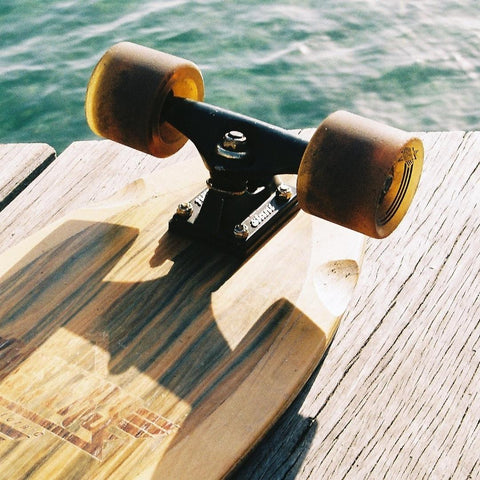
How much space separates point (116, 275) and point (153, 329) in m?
0.22

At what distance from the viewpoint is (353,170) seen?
5.60 feet

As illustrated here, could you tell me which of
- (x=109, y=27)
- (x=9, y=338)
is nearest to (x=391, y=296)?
(x=9, y=338)

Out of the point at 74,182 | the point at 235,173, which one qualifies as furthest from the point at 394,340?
Answer: the point at 74,182

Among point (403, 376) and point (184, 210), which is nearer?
point (403, 376)

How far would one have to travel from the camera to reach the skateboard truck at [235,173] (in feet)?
6.58

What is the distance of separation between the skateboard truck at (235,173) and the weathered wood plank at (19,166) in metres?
0.83

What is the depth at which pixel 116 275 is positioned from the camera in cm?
202

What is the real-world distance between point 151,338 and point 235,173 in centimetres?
49

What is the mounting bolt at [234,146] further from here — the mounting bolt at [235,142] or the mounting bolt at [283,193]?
the mounting bolt at [283,193]

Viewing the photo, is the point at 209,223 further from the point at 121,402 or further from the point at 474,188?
the point at 474,188

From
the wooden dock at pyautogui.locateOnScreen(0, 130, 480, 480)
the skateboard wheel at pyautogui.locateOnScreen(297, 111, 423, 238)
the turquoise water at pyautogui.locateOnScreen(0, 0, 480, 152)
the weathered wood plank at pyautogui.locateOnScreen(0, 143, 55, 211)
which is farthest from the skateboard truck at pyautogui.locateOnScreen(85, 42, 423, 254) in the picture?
the turquoise water at pyautogui.locateOnScreen(0, 0, 480, 152)

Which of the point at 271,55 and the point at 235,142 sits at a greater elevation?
the point at 235,142

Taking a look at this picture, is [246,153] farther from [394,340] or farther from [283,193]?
A: [394,340]

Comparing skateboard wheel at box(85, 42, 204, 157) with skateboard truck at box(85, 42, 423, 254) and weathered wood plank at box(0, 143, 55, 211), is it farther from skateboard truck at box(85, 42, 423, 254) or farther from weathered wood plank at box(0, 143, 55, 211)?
weathered wood plank at box(0, 143, 55, 211)
